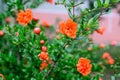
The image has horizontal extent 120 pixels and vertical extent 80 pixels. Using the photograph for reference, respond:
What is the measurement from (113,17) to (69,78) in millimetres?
12895

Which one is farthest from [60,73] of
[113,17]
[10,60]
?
[113,17]

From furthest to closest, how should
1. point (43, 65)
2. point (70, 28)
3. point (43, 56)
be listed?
1. point (43, 65)
2. point (43, 56)
3. point (70, 28)

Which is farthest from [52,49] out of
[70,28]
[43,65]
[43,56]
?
[70,28]

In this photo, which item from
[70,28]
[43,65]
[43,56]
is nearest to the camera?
[70,28]

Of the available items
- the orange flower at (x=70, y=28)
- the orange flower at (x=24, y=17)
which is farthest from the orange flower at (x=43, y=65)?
the orange flower at (x=70, y=28)

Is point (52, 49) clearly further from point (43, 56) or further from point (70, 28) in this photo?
point (70, 28)

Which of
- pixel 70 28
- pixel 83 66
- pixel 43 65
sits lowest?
pixel 43 65

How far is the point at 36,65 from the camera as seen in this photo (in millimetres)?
3736

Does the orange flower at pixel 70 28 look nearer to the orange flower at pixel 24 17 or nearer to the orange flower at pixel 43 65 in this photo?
the orange flower at pixel 24 17

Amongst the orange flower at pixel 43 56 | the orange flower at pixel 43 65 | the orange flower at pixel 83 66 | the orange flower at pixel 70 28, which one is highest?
the orange flower at pixel 70 28

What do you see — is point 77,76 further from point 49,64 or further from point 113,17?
point 113,17

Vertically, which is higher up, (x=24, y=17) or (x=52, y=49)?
(x=24, y=17)

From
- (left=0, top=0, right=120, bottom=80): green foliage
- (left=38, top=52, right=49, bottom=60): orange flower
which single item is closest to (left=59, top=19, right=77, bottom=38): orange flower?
Result: (left=0, top=0, right=120, bottom=80): green foliage

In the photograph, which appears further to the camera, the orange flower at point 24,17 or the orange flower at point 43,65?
the orange flower at point 43,65
